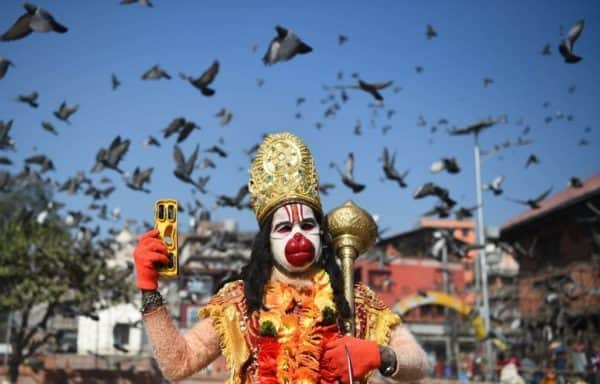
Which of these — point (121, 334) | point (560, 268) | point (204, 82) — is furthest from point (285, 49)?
point (121, 334)

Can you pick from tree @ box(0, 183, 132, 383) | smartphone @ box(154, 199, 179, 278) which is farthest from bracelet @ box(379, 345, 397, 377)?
tree @ box(0, 183, 132, 383)

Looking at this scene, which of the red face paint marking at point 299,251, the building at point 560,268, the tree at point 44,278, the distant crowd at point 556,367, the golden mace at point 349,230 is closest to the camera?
the red face paint marking at point 299,251

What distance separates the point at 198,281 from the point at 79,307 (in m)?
17.5

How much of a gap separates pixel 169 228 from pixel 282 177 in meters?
0.69

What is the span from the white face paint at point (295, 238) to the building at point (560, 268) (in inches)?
718

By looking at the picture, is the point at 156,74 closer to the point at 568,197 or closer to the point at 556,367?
the point at 556,367

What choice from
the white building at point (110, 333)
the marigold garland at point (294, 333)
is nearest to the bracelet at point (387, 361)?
the marigold garland at point (294, 333)

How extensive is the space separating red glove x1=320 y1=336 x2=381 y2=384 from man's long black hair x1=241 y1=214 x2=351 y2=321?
0.38 metres

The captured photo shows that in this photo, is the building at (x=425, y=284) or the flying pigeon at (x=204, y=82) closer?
the flying pigeon at (x=204, y=82)

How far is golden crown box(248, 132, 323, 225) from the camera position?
155 inches

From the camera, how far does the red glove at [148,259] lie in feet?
11.3

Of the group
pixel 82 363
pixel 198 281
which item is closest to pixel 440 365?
pixel 198 281

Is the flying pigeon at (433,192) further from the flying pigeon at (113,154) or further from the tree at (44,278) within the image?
the tree at (44,278)

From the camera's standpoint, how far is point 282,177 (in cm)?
397
